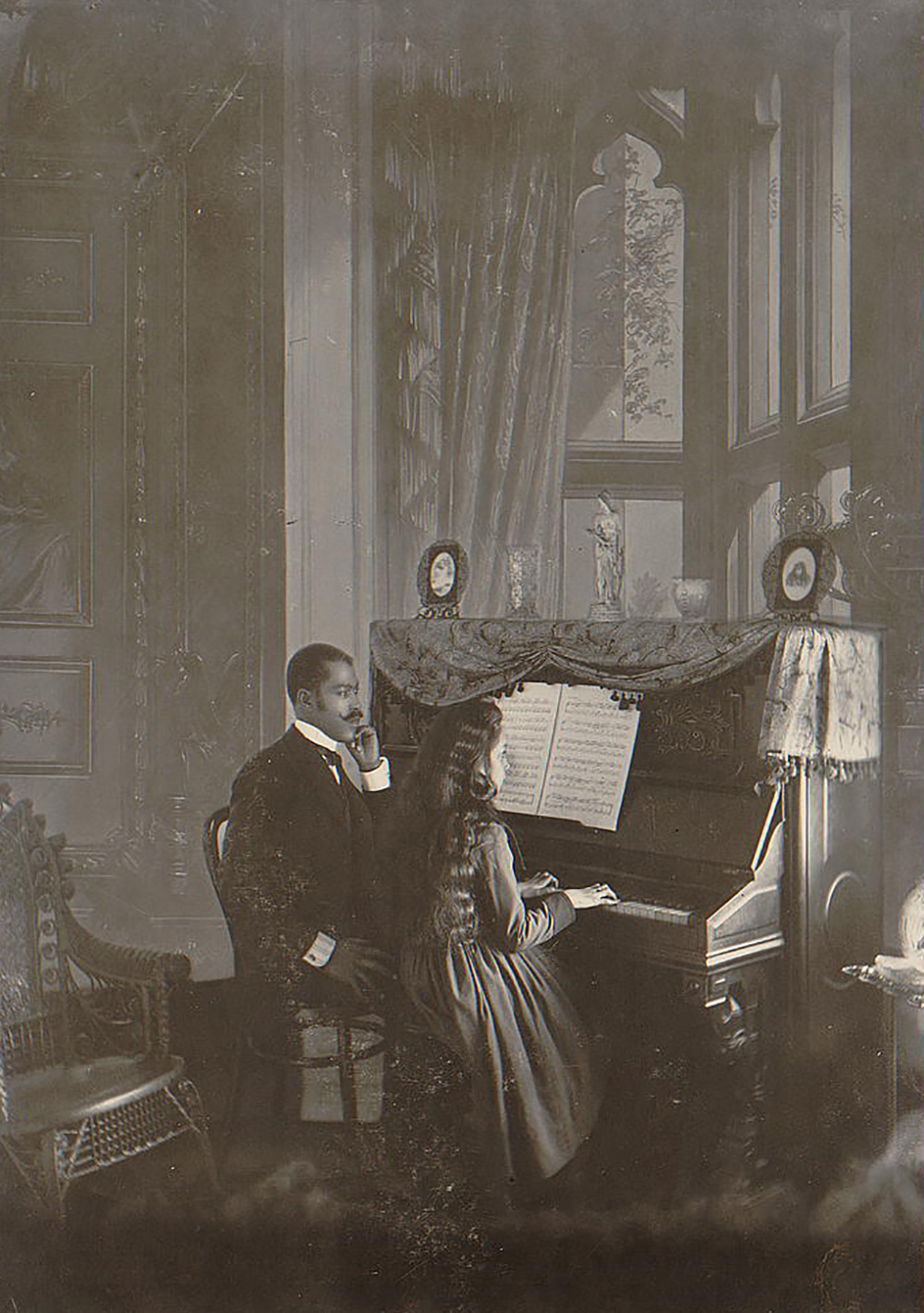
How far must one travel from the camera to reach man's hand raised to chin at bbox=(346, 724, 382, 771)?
9.50 ft

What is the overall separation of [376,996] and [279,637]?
0.97 m

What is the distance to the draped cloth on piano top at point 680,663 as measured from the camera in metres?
2.55

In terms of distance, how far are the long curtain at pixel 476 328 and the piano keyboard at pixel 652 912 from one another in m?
0.79

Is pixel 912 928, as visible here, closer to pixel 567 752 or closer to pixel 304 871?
pixel 567 752

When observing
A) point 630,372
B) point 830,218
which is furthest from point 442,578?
point 830,218

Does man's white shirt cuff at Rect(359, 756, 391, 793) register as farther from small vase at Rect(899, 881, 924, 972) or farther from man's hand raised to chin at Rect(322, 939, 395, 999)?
small vase at Rect(899, 881, 924, 972)

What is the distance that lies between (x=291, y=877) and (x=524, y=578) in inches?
39.3

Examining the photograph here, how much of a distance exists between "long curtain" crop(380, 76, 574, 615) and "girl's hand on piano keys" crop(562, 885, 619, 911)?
2.43ft

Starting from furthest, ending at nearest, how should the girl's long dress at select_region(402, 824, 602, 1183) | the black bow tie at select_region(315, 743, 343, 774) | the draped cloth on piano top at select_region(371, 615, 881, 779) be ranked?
the black bow tie at select_region(315, 743, 343, 774)
the girl's long dress at select_region(402, 824, 602, 1183)
the draped cloth on piano top at select_region(371, 615, 881, 779)

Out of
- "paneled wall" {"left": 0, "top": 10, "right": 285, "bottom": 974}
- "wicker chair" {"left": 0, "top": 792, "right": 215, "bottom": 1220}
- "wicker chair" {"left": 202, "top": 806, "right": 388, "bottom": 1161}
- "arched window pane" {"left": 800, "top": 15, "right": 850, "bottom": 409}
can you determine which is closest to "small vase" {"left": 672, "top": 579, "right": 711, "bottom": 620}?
"arched window pane" {"left": 800, "top": 15, "right": 850, "bottom": 409}

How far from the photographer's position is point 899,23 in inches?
109

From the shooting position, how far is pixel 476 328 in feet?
9.50

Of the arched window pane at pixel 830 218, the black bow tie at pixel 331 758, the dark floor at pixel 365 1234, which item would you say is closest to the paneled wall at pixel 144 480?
the black bow tie at pixel 331 758

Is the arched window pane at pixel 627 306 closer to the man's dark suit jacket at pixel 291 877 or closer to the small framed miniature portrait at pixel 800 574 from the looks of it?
the small framed miniature portrait at pixel 800 574
